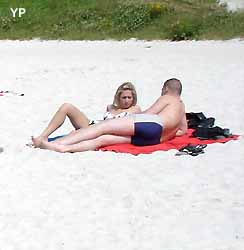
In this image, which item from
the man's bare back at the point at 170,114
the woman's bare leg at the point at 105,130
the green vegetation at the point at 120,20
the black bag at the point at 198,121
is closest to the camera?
the woman's bare leg at the point at 105,130

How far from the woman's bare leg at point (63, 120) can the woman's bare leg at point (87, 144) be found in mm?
110

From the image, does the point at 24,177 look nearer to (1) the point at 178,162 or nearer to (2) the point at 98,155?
(2) the point at 98,155

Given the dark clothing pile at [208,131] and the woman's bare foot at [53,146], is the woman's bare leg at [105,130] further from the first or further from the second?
the dark clothing pile at [208,131]

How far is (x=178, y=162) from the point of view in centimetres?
616

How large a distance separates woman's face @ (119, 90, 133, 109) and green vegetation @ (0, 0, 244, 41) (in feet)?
39.9

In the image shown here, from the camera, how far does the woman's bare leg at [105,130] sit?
662cm

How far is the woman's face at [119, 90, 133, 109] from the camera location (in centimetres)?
705

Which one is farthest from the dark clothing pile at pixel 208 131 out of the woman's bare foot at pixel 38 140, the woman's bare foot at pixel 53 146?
the woman's bare foot at pixel 38 140

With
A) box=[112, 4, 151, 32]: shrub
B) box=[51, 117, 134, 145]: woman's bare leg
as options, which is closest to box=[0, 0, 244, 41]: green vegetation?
box=[112, 4, 151, 32]: shrub

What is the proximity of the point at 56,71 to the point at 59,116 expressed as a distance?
655cm

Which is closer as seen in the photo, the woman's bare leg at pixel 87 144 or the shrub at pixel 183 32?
the woman's bare leg at pixel 87 144

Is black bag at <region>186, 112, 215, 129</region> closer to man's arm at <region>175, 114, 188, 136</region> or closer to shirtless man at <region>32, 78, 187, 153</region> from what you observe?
man's arm at <region>175, 114, 188, 136</region>

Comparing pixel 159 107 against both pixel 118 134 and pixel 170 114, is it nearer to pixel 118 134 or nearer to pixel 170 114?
pixel 170 114

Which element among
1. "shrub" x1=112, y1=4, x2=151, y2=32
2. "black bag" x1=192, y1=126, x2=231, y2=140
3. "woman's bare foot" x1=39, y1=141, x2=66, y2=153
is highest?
"shrub" x1=112, y1=4, x2=151, y2=32
